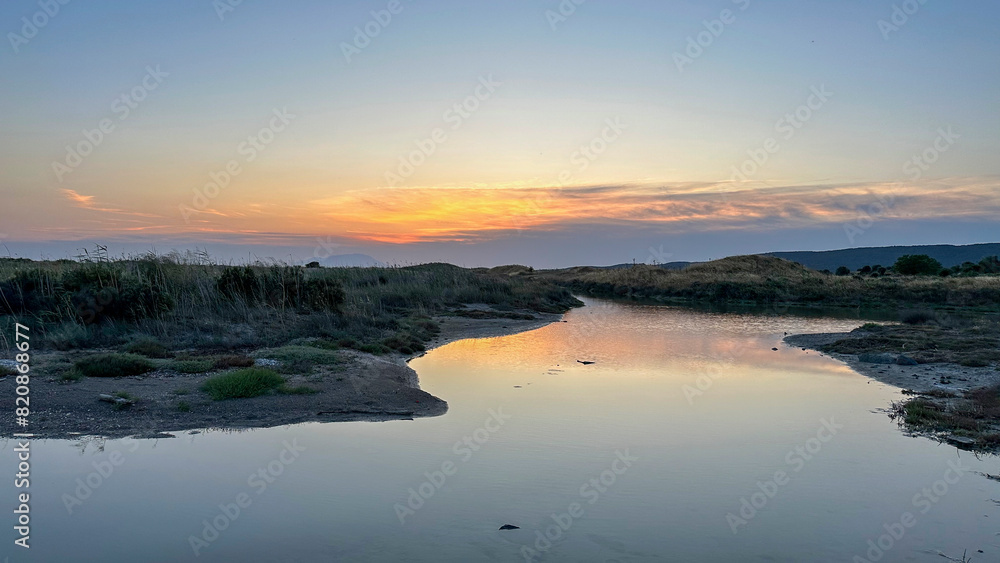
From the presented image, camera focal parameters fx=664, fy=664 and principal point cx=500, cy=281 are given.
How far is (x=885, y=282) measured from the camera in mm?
46469

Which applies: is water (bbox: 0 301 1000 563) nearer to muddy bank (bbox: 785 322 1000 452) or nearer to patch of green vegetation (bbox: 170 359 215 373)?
muddy bank (bbox: 785 322 1000 452)

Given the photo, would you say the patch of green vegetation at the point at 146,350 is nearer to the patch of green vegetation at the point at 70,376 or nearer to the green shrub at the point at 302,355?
the green shrub at the point at 302,355

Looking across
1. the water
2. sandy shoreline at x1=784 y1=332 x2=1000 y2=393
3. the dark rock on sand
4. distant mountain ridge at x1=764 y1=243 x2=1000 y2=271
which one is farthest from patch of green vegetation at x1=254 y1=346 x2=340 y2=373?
distant mountain ridge at x1=764 y1=243 x2=1000 y2=271

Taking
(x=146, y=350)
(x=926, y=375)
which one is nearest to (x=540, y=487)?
(x=146, y=350)

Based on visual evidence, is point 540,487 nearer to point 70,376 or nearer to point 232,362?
point 232,362

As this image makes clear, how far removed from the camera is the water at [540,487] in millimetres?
5898

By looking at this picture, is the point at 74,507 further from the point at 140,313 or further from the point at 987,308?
the point at 987,308

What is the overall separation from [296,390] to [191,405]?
5.43 feet

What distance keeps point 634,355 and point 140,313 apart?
12.6m

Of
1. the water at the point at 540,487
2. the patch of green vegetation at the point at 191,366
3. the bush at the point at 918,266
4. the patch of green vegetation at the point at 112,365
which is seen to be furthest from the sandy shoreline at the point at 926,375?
the bush at the point at 918,266

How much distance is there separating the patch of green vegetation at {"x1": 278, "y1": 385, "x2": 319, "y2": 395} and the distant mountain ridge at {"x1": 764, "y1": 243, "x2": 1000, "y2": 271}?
5425 inches

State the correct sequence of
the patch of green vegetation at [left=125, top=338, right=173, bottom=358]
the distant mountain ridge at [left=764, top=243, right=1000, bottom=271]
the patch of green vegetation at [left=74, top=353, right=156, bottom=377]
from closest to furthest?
the patch of green vegetation at [left=74, top=353, right=156, bottom=377]
the patch of green vegetation at [left=125, top=338, right=173, bottom=358]
the distant mountain ridge at [left=764, top=243, right=1000, bottom=271]

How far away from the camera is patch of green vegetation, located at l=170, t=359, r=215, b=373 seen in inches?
478

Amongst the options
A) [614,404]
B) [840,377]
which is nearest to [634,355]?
[840,377]
